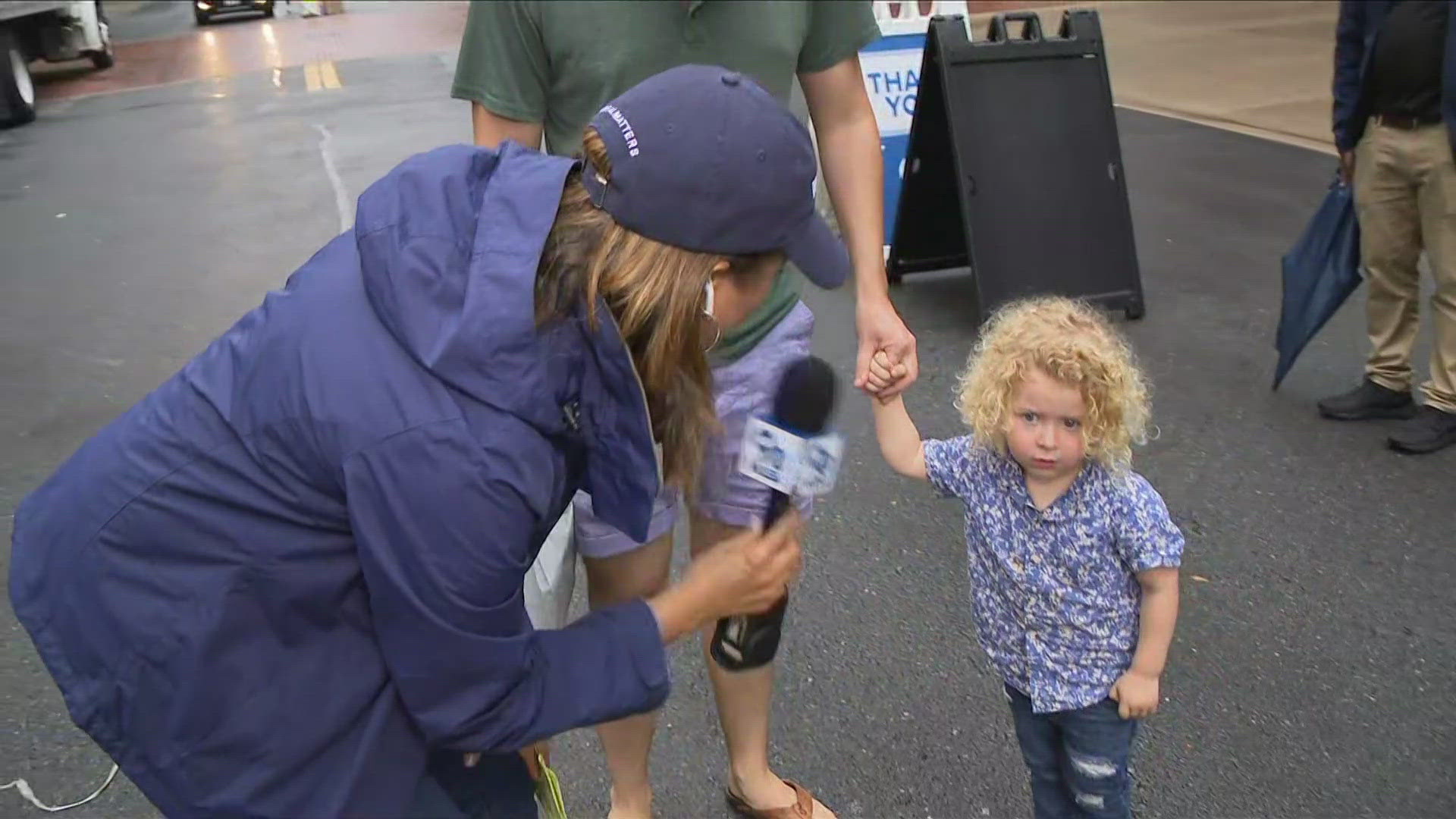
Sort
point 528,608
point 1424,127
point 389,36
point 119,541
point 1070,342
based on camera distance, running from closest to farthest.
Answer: point 119,541
point 1070,342
point 528,608
point 1424,127
point 389,36

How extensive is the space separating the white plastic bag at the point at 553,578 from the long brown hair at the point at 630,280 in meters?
0.86

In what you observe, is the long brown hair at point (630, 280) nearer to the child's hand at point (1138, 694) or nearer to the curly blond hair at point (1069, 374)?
the curly blond hair at point (1069, 374)

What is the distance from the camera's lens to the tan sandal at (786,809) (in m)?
2.65

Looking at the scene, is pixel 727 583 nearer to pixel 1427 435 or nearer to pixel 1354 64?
pixel 1427 435

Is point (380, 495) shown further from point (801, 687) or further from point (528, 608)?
point (801, 687)

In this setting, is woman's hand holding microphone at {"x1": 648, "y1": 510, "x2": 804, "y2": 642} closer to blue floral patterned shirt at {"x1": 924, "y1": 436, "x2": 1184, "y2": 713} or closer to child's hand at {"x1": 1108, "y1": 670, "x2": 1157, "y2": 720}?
blue floral patterned shirt at {"x1": 924, "y1": 436, "x2": 1184, "y2": 713}

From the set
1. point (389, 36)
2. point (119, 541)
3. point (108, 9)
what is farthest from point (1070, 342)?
point (108, 9)

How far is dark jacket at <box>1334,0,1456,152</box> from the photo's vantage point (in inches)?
168

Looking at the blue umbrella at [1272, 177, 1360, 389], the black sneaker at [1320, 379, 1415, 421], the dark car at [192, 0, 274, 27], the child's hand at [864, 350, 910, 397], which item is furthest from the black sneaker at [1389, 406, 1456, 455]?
the dark car at [192, 0, 274, 27]

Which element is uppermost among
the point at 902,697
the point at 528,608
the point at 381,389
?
the point at 381,389

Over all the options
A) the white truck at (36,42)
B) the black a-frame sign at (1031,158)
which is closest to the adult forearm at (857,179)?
the black a-frame sign at (1031,158)

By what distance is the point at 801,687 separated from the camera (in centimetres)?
319

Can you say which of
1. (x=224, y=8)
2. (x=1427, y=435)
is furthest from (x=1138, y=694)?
(x=224, y=8)

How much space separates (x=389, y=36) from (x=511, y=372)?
785 inches
